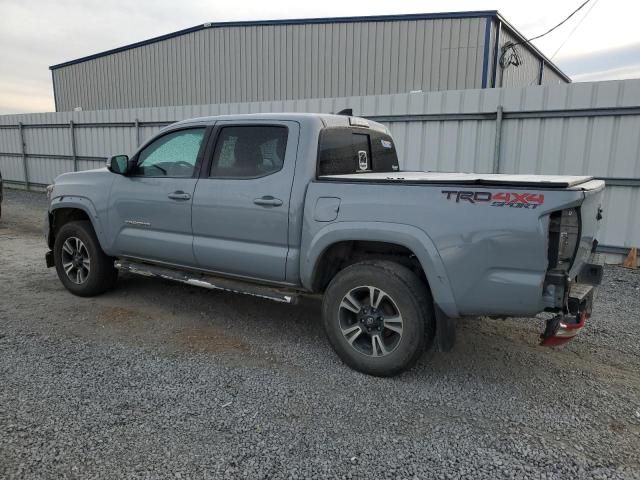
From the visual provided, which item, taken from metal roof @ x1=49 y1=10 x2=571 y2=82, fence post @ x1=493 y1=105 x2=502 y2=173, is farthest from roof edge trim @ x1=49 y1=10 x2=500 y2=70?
fence post @ x1=493 y1=105 x2=502 y2=173

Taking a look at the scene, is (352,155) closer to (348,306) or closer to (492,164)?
(348,306)

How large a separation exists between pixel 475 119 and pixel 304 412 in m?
6.27

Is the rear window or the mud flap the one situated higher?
the rear window

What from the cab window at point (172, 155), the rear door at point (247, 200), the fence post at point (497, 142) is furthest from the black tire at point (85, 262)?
the fence post at point (497, 142)

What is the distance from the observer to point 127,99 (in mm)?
20797

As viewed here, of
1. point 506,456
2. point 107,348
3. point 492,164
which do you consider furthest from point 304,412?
point 492,164

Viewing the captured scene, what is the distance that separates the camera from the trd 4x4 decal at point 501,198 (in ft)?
9.30

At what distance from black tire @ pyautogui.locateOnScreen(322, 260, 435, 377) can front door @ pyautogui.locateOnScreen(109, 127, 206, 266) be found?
158 cm

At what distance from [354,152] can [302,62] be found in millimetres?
12311

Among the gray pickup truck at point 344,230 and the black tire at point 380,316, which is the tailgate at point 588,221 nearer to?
the gray pickup truck at point 344,230

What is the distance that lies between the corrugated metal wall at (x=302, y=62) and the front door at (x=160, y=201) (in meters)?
11.0

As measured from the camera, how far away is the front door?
14.6ft

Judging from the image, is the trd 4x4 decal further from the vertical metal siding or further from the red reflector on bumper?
the vertical metal siding

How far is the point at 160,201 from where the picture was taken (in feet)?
14.9
